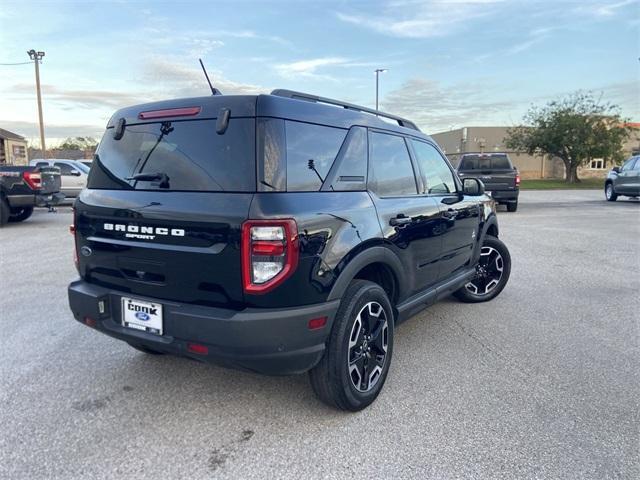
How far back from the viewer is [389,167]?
3.55 m

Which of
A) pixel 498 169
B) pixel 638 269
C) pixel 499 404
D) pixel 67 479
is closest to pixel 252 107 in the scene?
pixel 67 479

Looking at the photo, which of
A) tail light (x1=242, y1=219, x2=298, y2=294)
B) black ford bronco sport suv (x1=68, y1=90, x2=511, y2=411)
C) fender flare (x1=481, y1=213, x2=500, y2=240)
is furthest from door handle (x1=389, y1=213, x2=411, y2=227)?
fender flare (x1=481, y1=213, x2=500, y2=240)

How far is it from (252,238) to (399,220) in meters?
1.33

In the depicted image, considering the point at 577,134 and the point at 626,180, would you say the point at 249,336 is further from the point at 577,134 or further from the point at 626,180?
the point at 577,134

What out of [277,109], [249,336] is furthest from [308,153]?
[249,336]

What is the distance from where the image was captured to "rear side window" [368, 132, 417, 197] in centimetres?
334

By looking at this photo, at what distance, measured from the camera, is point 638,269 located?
7.10m

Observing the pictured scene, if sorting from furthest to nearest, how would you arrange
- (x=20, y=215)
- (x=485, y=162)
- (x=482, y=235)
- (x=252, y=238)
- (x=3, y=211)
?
(x=485, y=162)
(x=20, y=215)
(x=3, y=211)
(x=482, y=235)
(x=252, y=238)

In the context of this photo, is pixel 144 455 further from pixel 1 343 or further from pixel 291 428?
pixel 1 343

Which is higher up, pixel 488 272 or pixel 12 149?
pixel 12 149

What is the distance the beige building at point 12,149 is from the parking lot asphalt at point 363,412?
43.3m

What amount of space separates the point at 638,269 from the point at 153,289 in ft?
23.7

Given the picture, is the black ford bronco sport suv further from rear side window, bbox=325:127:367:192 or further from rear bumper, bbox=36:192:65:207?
rear bumper, bbox=36:192:65:207

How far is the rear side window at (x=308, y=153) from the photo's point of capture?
2658 millimetres
